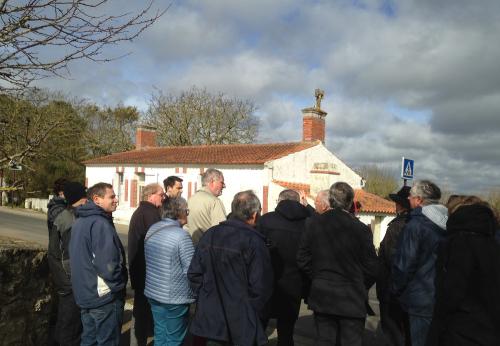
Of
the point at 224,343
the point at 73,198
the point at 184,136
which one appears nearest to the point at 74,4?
the point at 73,198

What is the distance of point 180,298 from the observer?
4270mm

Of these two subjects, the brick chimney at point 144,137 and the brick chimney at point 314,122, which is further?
the brick chimney at point 144,137

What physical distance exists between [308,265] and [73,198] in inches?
104

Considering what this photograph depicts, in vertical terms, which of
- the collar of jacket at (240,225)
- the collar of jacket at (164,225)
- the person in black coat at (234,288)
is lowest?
the person in black coat at (234,288)

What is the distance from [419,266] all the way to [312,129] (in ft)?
62.4

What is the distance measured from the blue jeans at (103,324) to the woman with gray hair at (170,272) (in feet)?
1.09

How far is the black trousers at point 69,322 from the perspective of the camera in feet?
15.3

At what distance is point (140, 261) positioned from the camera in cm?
536

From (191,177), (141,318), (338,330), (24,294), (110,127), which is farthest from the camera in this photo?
(110,127)

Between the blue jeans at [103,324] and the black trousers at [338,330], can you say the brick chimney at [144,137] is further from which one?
the black trousers at [338,330]

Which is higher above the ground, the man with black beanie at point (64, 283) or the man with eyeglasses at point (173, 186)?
the man with eyeglasses at point (173, 186)

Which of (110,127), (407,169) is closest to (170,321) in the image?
(407,169)

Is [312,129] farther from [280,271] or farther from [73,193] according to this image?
[73,193]

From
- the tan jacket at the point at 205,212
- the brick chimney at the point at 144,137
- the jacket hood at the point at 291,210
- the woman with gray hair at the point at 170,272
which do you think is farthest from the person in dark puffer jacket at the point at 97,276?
the brick chimney at the point at 144,137
